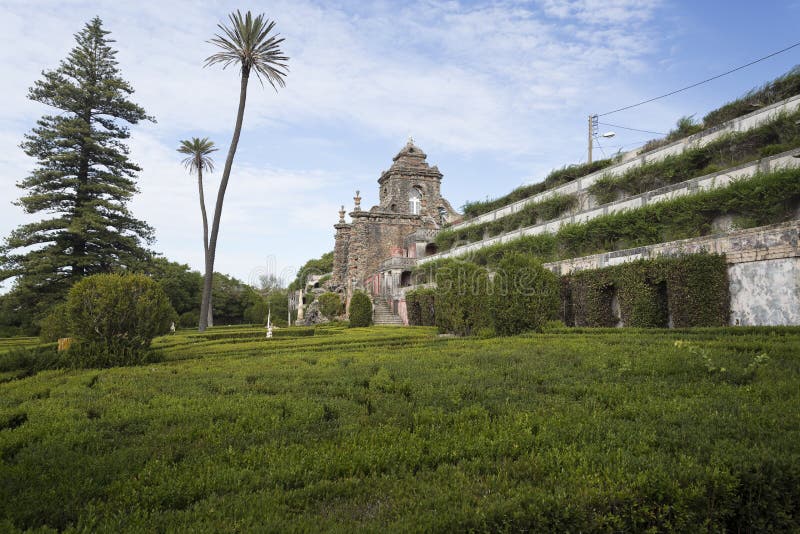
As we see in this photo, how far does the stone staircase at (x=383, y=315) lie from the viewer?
36188mm

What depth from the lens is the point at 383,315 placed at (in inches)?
1467

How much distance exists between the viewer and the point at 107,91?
1046 inches

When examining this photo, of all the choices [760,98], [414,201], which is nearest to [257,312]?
[414,201]

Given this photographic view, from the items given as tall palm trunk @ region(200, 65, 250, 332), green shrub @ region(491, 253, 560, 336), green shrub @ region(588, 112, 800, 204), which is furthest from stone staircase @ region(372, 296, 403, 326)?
green shrub @ region(491, 253, 560, 336)

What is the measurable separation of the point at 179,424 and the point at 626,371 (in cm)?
666

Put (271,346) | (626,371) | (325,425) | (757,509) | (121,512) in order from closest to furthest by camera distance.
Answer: (121,512), (757,509), (325,425), (626,371), (271,346)

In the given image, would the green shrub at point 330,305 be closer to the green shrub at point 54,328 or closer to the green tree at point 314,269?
the green shrub at point 54,328

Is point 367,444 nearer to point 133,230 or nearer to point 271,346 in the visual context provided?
point 271,346

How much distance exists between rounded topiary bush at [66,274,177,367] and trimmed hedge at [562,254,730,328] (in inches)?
611

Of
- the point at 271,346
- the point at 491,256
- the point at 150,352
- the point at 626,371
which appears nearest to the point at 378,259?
the point at 491,256

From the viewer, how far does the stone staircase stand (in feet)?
119

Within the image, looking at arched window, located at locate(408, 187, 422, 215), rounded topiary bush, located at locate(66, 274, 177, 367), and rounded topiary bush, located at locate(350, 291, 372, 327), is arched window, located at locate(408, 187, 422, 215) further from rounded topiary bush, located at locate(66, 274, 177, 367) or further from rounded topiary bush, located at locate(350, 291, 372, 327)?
rounded topiary bush, located at locate(66, 274, 177, 367)

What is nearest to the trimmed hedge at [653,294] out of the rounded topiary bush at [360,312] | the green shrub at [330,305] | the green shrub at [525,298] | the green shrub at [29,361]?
the green shrub at [525,298]

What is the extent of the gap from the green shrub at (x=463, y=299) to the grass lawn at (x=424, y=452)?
399 inches
